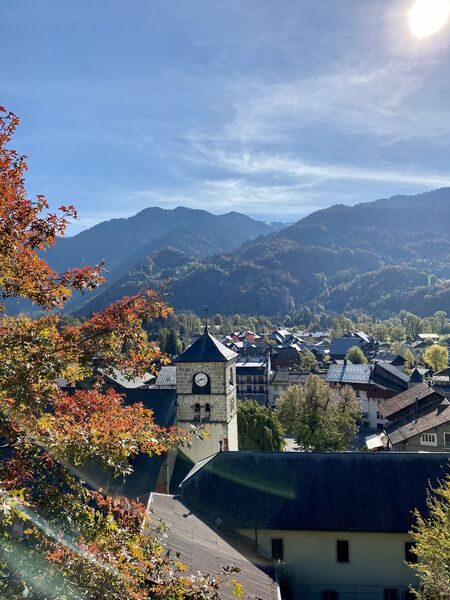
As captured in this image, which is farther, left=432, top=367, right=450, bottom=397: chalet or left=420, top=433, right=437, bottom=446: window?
left=432, top=367, right=450, bottom=397: chalet

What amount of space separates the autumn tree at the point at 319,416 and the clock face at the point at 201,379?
1877 cm

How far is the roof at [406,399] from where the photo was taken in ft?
159

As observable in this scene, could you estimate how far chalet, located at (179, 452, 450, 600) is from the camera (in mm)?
20141

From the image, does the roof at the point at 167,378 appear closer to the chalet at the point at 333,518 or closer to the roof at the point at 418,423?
the roof at the point at 418,423

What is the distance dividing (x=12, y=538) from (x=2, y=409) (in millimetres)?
1809

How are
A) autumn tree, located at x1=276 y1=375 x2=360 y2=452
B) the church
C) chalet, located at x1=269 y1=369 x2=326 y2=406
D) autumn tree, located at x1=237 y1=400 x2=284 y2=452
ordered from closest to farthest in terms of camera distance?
1. the church
2. autumn tree, located at x1=237 y1=400 x2=284 y2=452
3. autumn tree, located at x1=276 y1=375 x2=360 y2=452
4. chalet, located at x1=269 y1=369 x2=326 y2=406

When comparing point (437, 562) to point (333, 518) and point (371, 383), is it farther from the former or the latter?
point (371, 383)

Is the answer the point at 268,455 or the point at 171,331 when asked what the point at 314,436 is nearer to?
the point at 268,455

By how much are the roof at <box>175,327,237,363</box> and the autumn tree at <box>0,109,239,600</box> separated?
17938 mm

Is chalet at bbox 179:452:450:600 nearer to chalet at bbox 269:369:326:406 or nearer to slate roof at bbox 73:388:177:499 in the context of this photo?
slate roof at bbox 73:388:177:499

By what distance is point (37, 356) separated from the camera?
24.3ft

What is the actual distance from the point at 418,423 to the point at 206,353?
25564 mm

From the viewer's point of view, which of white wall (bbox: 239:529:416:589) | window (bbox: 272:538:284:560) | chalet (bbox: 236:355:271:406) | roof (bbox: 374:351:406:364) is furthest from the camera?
roof (bbox: 374:351:406:364)

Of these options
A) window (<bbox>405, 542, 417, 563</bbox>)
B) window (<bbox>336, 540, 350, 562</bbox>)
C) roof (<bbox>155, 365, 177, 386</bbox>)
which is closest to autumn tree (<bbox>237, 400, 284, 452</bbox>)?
window (<bbox>336, 540, 350, 562</bbox>)
